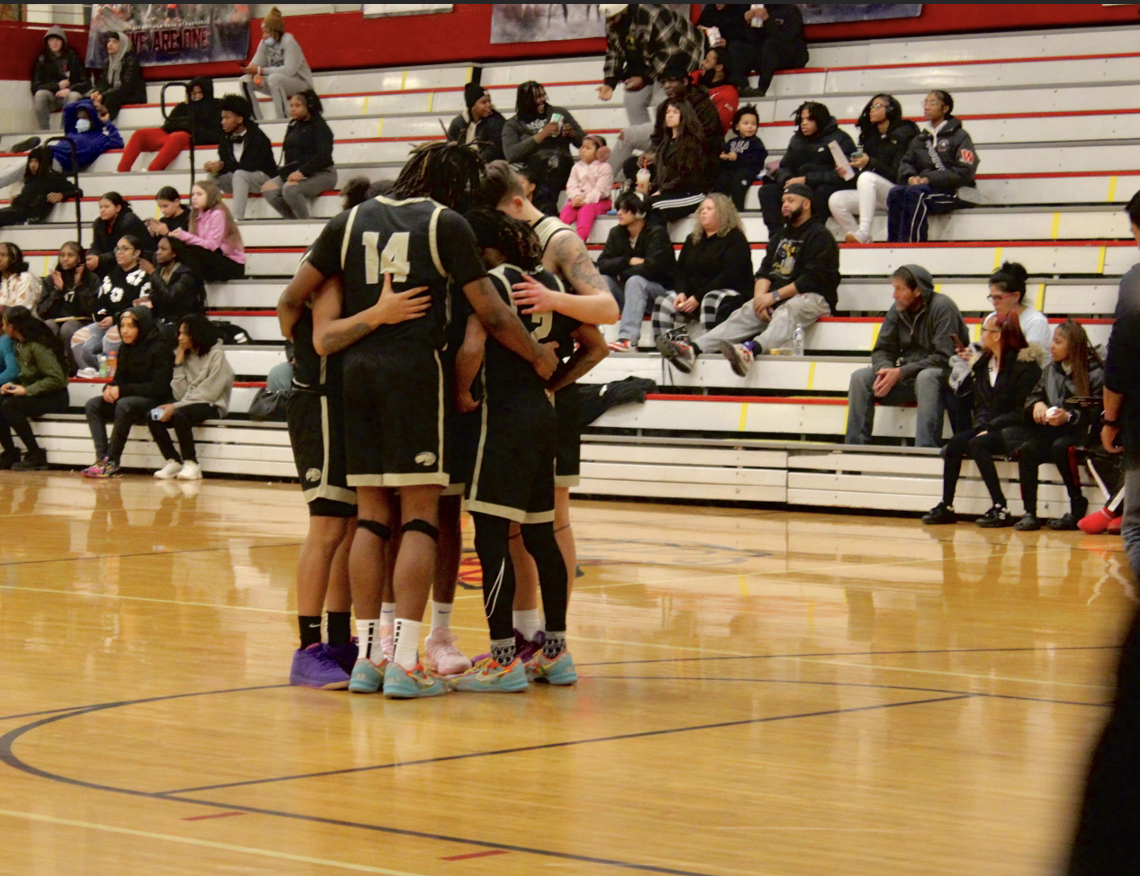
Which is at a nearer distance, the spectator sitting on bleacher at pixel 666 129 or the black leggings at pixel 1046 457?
the black leggings at pixel 1046 457

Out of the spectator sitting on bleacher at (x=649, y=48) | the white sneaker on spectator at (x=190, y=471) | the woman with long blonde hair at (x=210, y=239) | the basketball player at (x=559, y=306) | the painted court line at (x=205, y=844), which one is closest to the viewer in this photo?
the painted court line at (x=205, y=844)

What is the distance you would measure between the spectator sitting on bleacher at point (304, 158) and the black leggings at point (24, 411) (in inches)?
126

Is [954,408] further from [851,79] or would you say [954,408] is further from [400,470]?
[400,470]

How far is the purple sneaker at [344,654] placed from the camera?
16.2 ft

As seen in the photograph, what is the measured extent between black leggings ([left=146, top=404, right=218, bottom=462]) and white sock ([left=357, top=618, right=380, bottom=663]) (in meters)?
9.23

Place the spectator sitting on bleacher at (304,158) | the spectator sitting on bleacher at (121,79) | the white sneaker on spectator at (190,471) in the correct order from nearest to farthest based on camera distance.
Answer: the white sneaker on spectator at (190,471) < the spectator sitting on bleacher at (304,158) < the spectator sitting on bleacher at (121,79)

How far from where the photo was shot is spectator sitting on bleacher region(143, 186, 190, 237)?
1531cm

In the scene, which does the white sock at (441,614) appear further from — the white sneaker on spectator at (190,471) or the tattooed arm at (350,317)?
the white sneaker on spectator at (190,471)

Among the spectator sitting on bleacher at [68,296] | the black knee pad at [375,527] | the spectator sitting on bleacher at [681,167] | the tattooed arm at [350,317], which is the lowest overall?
the black knee pad at [375,527]

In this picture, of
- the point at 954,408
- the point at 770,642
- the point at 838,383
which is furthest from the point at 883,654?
the point at 838,383

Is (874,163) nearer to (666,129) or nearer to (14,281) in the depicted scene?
(666,129)

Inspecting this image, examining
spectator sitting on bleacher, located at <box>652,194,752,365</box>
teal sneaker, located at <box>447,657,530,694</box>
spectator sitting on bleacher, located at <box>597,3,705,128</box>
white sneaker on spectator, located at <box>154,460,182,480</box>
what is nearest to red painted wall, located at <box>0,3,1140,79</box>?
spectator sitting on bleacher, located at <box>597,3,705,128</box>

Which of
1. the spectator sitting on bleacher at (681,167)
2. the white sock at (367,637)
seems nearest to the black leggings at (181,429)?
the spectator sitting on bleacher at (681,167)

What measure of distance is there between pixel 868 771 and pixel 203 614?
3.30m
